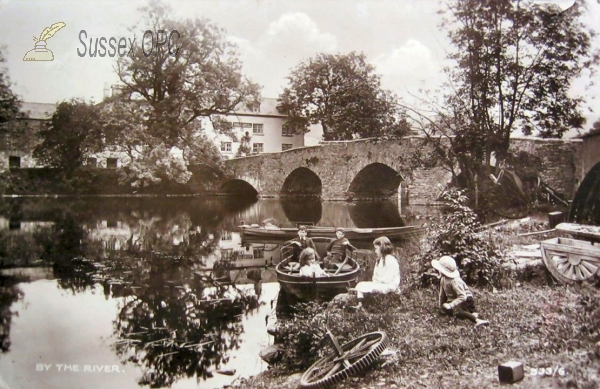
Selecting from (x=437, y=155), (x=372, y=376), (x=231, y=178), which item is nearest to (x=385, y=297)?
(x=372, y=376)

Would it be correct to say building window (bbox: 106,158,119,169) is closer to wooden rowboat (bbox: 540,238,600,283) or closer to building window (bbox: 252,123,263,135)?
building window (bbox: 252,123,263,135)

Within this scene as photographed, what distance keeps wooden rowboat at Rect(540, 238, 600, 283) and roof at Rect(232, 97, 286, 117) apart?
2045mm

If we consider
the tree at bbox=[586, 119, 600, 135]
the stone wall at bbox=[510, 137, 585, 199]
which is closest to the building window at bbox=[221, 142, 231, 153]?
the stone wall at bbox=[510, 137, 585, 199]

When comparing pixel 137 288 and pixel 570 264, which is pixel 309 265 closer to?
pixel 137 288

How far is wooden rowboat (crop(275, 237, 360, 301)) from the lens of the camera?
133 inches

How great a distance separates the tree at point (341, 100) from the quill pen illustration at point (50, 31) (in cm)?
150

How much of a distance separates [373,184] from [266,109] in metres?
2.40

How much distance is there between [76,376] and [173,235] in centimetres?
239

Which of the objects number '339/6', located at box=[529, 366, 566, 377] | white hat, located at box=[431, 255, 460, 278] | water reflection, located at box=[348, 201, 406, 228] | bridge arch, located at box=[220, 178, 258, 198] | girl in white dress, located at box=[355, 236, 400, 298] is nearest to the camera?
number '339/6', located at box=[529, 366, 566, 377]

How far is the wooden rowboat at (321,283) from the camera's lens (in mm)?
3379

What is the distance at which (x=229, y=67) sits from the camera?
3.37 meters

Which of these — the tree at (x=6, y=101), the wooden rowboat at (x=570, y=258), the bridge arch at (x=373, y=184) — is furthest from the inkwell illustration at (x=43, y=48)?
the wooden rowboat at (x=570, y=258)

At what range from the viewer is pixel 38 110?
3504 mm

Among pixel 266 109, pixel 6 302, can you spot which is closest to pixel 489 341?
pixel 266 109
